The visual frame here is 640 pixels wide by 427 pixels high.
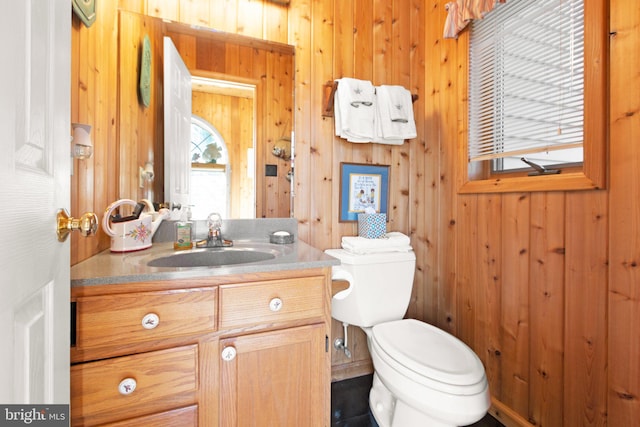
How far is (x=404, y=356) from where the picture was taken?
1.06 m

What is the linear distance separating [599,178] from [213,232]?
4.89 feet

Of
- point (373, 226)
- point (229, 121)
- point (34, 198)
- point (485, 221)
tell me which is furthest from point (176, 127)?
point (485, 221)

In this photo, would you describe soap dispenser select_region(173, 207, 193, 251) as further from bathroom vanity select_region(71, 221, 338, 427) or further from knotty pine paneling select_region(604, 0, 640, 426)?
knotty pine paneling select_region(604, 0, 640, 426)

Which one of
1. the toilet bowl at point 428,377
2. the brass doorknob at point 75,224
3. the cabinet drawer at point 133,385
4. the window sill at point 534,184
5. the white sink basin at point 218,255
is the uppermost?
the window sill at point 534,184

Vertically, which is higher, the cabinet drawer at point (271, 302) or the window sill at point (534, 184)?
the window sill at point (534, 184)

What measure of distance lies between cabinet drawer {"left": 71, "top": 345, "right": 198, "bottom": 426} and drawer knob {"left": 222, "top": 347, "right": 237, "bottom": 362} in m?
0.08

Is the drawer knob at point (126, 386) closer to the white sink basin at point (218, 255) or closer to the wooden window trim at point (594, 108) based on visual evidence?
the white sink basin at point (218, 255)

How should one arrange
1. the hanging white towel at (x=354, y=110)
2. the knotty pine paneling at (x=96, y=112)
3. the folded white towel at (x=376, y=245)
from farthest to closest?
the hanging white towel at (x=354, y=110)
the folded white towel at (x=376, y=245)
the knotty pine paneling at (x=96, y=112)

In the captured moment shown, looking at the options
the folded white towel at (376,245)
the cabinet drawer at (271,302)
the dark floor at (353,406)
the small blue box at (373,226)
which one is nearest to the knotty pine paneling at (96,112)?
the cabinet drawer at (271,302)

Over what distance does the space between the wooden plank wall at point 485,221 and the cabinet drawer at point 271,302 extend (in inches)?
21.9

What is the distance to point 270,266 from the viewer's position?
0.88 m

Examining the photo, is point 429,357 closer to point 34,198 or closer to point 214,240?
point 214,240

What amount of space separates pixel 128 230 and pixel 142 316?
0.41 m

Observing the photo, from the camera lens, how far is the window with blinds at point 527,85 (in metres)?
1.14
